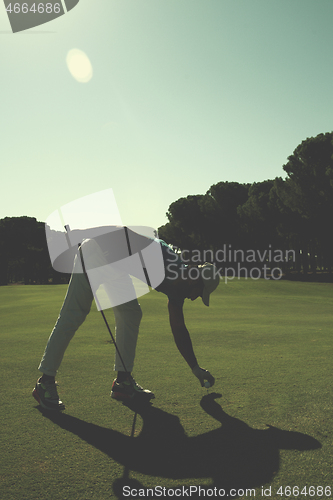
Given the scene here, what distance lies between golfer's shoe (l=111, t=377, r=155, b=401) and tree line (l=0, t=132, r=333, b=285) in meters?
36.3

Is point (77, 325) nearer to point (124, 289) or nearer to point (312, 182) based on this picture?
point (124, 289)

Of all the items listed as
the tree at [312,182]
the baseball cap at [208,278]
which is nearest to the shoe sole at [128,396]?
the baseball cap at [208,278]

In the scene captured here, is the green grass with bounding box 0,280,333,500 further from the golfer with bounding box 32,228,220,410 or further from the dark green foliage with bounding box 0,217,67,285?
Result: the dark green foliage with bounding box 0,217,67,285

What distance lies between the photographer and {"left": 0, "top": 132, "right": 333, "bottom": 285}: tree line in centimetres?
3888

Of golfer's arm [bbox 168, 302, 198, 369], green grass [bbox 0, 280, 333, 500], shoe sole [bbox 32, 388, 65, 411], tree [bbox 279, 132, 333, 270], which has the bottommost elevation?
green grass [bbox 0, 280, 333, 500]

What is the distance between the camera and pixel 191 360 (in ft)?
11.6

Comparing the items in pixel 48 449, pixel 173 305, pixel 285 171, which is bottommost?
pixel 48 449

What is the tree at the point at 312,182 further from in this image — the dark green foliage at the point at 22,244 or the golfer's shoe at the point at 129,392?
the dark green foliage at the point at 22,244

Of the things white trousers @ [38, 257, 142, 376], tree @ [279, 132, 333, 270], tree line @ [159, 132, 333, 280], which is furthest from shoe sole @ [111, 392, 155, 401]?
tree @ [279, 132, 333, 270]

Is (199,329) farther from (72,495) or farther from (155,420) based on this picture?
(72,495)

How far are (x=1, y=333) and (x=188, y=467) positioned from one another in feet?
22.7

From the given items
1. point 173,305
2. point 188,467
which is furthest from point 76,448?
point 173,305

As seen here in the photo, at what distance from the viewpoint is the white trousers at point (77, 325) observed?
353 cm

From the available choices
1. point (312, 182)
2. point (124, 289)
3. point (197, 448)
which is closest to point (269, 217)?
point (312, 182)
